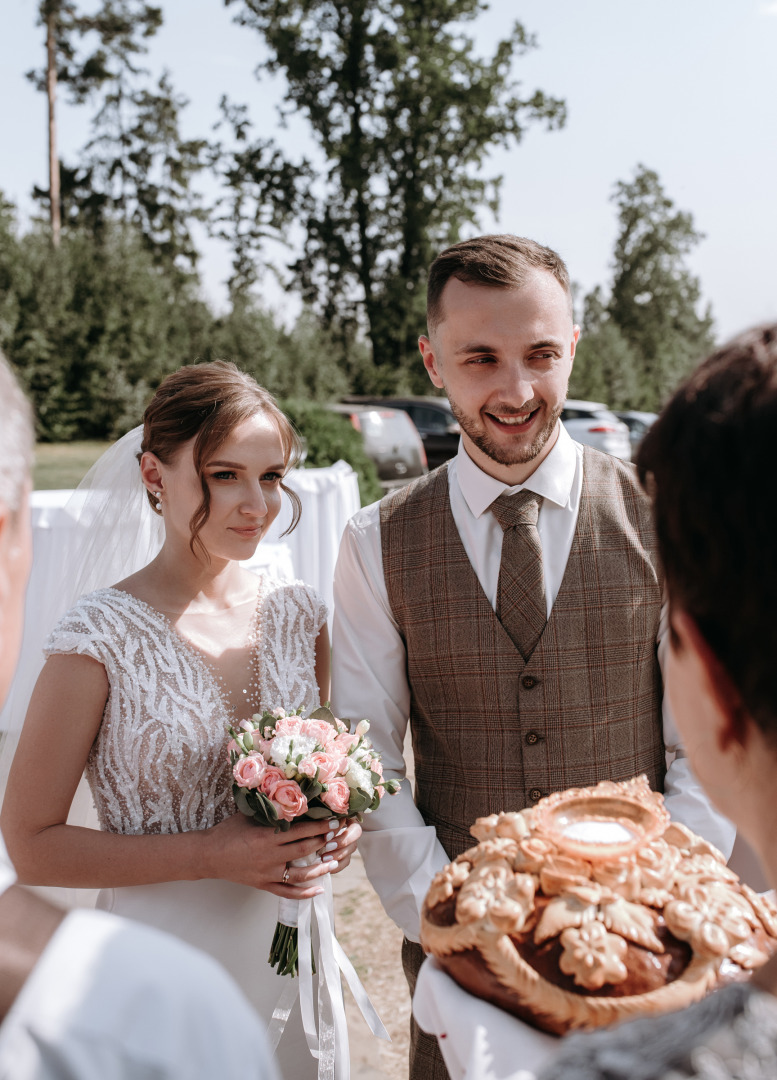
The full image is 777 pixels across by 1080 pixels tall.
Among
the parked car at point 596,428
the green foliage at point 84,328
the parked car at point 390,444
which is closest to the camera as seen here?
the parked car at point 390,444

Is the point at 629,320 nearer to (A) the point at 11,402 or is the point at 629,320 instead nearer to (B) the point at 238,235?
(B) the point at 238,235

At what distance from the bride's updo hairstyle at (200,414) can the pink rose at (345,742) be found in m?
0.71

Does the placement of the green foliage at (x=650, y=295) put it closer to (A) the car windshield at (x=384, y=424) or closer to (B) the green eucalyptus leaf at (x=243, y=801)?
(A) the car windshield at (x=384, y=424)

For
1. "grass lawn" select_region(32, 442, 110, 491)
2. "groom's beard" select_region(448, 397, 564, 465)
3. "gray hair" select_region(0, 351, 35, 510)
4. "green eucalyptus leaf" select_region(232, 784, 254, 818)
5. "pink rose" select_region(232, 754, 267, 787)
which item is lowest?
"grass lawn" select_region(32, 442, 110, 491)

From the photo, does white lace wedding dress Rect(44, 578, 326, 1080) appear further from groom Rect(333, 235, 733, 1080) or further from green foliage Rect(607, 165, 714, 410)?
green foliage Rect(607, 165, 714, 410)

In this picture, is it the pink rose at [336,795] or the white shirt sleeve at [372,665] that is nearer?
the pink rose at [336,795]

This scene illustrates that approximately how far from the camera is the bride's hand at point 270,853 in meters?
1.96

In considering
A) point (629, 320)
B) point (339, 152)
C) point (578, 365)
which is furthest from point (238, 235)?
point (629, 320)

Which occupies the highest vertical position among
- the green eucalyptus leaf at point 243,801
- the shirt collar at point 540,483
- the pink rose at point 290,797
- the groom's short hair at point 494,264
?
the groom's short hair at point 494,264

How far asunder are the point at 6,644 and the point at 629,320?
163ft

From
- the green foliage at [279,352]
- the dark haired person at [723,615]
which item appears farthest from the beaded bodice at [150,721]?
the green foliage at [279,352]

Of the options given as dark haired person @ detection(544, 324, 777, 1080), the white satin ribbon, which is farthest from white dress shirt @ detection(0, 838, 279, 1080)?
the white satin ribbon

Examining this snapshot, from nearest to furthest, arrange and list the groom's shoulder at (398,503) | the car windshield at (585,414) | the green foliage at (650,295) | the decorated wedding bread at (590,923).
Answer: the decorated wedding bread at (590,923) < the groom's shoulder at (398,503) < the car windshield at (585,414) < the green foliage at (650,295)

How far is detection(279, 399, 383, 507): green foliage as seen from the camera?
9672 millimetres
